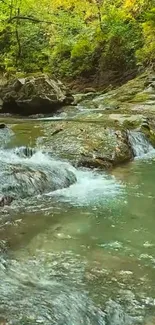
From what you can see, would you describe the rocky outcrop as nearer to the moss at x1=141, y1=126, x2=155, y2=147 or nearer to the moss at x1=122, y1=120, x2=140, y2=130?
the moss at x1=122, y1=120, x2=140, y2=130

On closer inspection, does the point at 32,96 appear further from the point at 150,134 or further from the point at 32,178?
the point at 32,178

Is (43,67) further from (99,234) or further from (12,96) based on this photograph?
(99,234)

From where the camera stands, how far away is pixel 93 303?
3.50 meters

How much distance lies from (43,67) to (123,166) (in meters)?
14.3

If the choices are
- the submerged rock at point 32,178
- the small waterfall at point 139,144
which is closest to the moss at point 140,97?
the small waterfall at point 139,144

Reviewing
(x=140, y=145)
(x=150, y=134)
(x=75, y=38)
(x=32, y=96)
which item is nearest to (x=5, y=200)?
(x=140, y=145)

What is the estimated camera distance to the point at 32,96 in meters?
13.8

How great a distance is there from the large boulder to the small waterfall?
4.45 m

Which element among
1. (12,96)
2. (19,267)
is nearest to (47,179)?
(19,267)

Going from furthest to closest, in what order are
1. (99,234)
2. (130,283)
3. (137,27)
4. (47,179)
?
1. (137,27)
2. (47,179)
3. (99,234)
4. (130,283)

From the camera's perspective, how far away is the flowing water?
341 cm

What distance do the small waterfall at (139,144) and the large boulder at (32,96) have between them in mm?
4455

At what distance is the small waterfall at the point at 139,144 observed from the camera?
10.1 metres

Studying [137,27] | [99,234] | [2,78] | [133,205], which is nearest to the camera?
[99,234]
